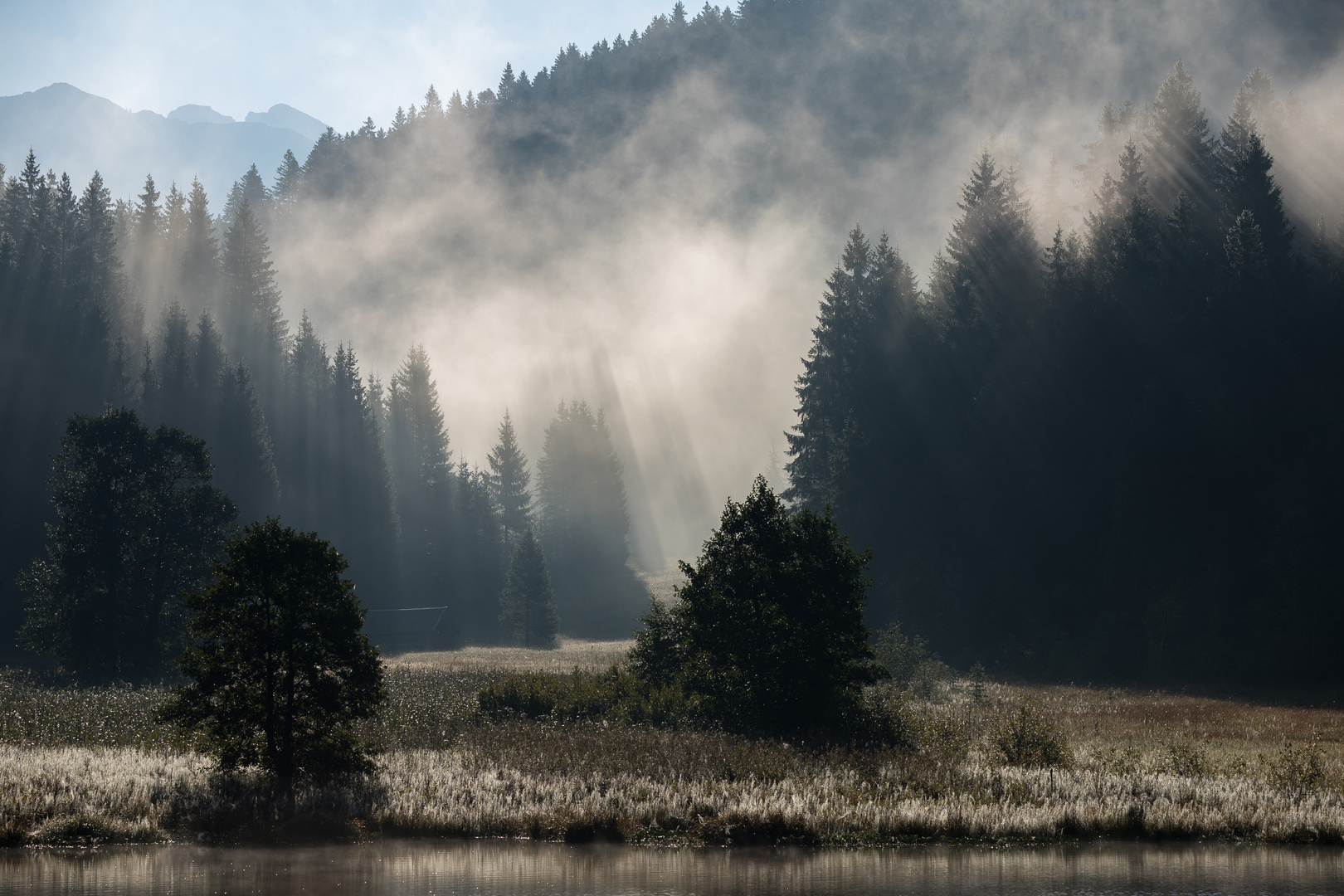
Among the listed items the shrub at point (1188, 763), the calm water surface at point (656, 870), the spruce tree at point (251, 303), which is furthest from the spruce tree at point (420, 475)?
the calm water surface at point (656, 870)

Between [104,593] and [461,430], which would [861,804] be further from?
[461,430]

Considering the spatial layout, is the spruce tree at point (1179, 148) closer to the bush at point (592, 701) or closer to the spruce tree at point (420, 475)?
the bush at point (592, 701)

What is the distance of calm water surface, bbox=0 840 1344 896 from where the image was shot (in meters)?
10.1

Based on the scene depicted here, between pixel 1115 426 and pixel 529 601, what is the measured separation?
56536 millimetres

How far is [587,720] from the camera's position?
79.2 ft

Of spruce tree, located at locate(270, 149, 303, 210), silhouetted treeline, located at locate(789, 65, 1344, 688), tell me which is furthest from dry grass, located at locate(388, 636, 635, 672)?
spruce tree, located at locate(270, 149, 303, 210)

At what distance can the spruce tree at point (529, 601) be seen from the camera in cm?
8506

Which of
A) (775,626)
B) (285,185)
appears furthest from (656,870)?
(285,185)

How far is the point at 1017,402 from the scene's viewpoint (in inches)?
2215

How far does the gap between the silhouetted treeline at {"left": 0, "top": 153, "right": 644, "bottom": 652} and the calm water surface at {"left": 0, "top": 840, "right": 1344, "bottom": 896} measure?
59.9m

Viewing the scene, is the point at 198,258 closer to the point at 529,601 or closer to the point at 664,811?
the point at 529,601

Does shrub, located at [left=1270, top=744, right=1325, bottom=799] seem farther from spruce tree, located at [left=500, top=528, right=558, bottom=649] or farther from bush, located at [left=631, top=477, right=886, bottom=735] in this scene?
spruce tree, located at [left=500, top=528, right=558, bottom=649]

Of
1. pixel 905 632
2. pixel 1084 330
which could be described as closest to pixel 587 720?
pixel 905 632

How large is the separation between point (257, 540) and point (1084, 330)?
→ 5128cm
